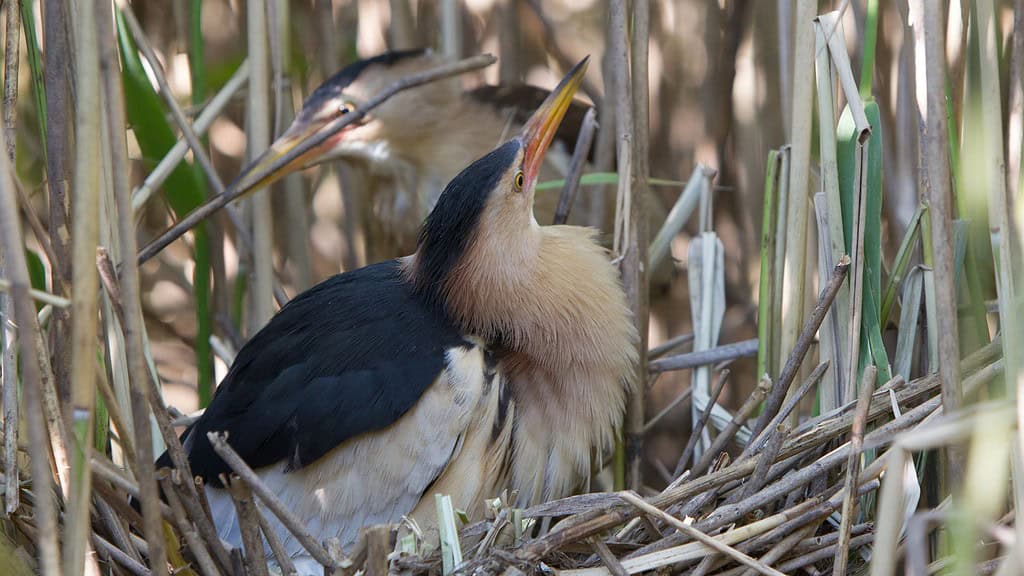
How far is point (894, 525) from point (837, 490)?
337 mm

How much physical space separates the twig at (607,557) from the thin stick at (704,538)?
0.06 meters

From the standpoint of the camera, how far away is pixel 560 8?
2158mm

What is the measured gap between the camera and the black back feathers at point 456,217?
4.61ft

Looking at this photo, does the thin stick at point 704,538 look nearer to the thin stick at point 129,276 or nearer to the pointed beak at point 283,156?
the thin stick at point 129,276

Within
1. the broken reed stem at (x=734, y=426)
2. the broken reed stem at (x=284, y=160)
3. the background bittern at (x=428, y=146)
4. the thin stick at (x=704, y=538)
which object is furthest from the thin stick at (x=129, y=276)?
the background bittern at (x=428, y=146)

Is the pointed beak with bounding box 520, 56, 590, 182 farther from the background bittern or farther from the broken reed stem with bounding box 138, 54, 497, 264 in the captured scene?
the background bittern

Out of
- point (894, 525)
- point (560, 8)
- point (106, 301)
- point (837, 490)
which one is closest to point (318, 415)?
point (106, 301)

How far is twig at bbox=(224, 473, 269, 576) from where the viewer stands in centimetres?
96

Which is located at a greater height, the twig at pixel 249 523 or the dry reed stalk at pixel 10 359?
the dry reed stalk at pixel 10 359

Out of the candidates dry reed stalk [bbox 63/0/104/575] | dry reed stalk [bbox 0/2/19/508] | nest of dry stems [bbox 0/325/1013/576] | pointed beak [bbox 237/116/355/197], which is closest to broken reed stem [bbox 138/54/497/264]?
pointed beak [bbox 237/116/355/197]

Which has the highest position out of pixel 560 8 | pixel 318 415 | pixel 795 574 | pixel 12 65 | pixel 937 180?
pixel 560 8

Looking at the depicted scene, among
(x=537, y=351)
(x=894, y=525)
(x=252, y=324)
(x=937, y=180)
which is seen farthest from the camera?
(x=252, y=324)

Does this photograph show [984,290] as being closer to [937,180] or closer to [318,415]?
[937,180]

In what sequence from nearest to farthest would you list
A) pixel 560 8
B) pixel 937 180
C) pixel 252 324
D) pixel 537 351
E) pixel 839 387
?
pixel 937 180 < pixel 839 387 < pixel 537 351 < pixel 252 324 < pixel 560 8
